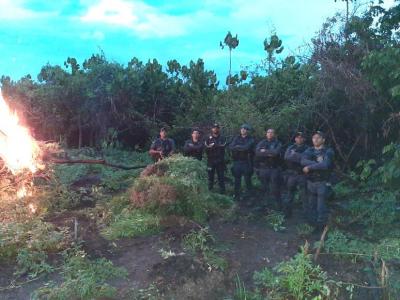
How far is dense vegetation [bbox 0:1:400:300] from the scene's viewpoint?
7719mm

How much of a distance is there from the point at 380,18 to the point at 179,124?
8141 mm

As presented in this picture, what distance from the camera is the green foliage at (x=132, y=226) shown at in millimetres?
9156

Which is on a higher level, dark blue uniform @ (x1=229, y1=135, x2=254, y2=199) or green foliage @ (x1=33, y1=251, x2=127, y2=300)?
dark blue uniform @ (x1=229, y1=135, x2=254, y2=199)

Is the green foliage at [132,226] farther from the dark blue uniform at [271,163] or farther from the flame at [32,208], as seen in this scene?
the dark blue uniform at [271,163]

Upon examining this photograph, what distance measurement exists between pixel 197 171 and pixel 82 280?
3839mm

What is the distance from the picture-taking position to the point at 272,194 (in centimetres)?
1120

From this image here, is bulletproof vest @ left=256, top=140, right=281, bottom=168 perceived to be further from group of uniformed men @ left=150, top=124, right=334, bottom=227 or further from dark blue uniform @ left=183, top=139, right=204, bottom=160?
dark blue uniform @ left=183, top=139, right=204, bottom=160

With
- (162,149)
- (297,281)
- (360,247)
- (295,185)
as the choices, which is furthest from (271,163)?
(297,281)

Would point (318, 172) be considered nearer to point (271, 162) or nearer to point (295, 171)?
point (295, 171)

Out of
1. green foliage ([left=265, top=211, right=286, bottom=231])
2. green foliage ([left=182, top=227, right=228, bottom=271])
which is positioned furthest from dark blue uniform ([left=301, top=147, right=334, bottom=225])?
green foliage ([left=182, top=227, right=228, bottom=271])

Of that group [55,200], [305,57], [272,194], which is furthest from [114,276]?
[305,57]

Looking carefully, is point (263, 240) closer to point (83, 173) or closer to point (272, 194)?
point (272, 194)

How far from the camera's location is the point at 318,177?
31.5 feet

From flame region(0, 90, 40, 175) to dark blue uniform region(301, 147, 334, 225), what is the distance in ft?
18.2
